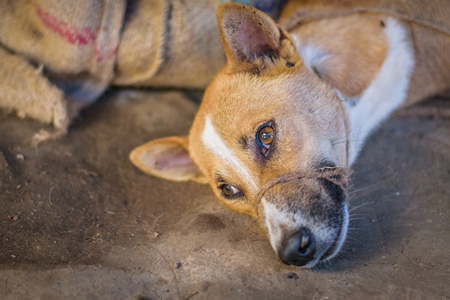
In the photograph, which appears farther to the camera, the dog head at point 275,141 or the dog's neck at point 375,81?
the dog's neck at point 375,81

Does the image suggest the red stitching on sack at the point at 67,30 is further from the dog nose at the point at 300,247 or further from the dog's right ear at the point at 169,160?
the dog nose at the point at 300,247

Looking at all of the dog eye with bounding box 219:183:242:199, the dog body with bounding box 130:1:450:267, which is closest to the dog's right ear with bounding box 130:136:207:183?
the dog body with bounding box 130:1:450:267

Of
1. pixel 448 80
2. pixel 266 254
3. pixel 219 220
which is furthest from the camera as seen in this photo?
pixel 448 80

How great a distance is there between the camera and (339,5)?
3.19m

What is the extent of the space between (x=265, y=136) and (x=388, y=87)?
1.04 meters

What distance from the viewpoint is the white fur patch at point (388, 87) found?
299 centimetres

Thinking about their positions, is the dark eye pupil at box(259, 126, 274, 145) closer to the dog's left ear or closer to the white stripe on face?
the white stripe on face

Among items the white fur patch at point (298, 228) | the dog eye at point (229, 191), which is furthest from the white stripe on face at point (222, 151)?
the white fur patch at point (298, 228)

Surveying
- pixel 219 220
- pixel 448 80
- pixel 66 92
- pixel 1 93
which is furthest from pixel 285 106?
pixel 1 93

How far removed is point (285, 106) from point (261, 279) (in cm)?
90

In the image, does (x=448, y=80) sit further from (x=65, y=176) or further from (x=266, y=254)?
(x=65, y=176)

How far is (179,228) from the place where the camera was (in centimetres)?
272

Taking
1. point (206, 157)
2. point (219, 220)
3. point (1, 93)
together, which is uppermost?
point (1, 93)

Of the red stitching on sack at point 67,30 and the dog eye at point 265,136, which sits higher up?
the red stitching on sack at point 67,30
